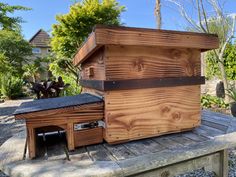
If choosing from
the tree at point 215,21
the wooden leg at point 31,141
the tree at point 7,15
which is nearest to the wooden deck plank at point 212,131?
the wooden leg at point 31,141

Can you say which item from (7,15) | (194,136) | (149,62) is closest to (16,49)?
(7,15)

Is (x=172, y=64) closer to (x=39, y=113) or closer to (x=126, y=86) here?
(x=126, y=86)

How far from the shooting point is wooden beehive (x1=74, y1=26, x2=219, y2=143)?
2.88 feet

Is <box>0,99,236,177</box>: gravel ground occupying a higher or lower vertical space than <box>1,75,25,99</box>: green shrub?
lower

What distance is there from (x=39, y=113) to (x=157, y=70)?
553 mm

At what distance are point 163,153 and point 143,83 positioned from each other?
1.02 ft

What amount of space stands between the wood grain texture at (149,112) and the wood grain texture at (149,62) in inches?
2.9

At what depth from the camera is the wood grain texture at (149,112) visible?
A: 91 cm

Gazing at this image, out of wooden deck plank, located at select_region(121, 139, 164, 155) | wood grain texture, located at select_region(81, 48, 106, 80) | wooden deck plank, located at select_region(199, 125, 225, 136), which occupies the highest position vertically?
wood grain texture, located at select_region(81, 48, 106, 80)

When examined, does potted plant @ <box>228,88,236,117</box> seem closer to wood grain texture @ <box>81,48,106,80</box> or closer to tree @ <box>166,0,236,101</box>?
tree @ <box>166,0,236,101</box>

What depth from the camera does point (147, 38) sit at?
890mm

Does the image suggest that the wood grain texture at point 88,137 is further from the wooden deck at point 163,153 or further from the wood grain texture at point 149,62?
the wood grain texture at point 149,62

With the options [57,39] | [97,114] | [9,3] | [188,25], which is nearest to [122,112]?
[97,114]

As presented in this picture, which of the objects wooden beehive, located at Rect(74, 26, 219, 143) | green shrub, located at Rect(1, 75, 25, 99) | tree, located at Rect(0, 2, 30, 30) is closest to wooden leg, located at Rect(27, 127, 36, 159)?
wooden beehive, located at Rect(74, 26, 219, 143)
